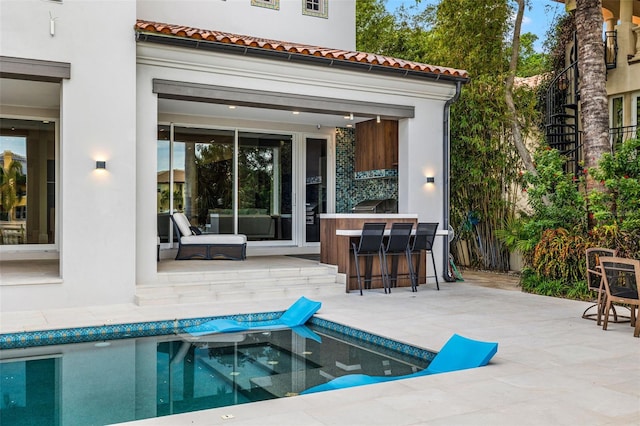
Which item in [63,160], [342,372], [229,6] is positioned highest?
[229,6]

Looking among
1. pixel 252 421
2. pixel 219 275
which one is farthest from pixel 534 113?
pixel 252 421

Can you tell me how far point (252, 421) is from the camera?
3516mm

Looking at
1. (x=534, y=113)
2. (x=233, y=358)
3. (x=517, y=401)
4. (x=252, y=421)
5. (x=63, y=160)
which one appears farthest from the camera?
(x=534, y=113)

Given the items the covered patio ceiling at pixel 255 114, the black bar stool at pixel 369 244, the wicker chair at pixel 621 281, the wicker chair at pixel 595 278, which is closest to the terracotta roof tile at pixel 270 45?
the covered patio ceiling at pixel 255 114

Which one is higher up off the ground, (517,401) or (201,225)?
(201,225)

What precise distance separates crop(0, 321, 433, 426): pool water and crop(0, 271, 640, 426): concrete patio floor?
388 millimetres

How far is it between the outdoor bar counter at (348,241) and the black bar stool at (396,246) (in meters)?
0.16

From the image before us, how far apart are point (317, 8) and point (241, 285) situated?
285 inches

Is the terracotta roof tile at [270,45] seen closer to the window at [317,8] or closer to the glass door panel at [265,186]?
the window at [317,8]

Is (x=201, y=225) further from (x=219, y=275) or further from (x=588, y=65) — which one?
(x=588, y=65)

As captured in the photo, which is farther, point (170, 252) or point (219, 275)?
point (170, 252)

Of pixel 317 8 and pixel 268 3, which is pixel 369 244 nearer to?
pixel 268 3

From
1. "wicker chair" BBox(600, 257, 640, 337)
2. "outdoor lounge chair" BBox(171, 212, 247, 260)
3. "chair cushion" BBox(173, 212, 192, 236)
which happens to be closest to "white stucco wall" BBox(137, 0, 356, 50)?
"chair cushion" BBox(173, 212, 192, 236)

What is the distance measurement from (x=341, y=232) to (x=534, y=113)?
6.31 meters
